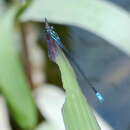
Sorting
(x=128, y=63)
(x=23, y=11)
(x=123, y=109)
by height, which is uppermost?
(x=23, y=11)

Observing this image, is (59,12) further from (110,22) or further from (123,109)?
(123,109)

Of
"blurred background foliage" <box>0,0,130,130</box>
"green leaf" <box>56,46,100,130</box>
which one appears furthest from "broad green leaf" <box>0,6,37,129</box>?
"green leaf" <box>56,46,100,130</box>

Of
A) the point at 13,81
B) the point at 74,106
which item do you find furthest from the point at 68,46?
the point at 74,106

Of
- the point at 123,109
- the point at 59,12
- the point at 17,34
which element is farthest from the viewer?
the point at 123,109

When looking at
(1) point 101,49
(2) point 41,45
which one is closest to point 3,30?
(2) point 41,45

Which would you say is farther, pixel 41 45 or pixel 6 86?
pixel 41 45

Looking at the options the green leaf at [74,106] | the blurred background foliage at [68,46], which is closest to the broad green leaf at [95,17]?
the blurred background foliage at [68,46]

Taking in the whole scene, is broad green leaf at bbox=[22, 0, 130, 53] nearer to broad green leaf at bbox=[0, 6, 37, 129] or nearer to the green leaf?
broad green leaf at bbox=[0, 6, 37, 129]
